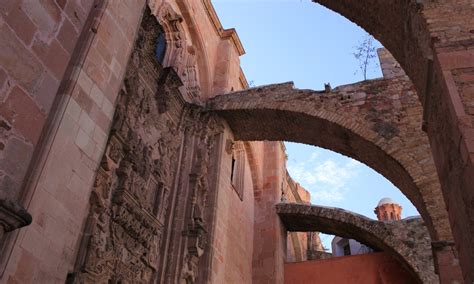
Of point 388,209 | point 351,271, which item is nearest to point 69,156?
point 351,271

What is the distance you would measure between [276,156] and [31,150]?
9560 millimetres

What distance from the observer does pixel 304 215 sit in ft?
36.7

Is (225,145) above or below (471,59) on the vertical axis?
above

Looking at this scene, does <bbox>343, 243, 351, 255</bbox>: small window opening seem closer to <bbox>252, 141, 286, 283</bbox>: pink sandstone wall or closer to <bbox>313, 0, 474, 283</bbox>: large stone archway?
<bbox>252, 141, 286, 283</bbox>: pink sandstone wall

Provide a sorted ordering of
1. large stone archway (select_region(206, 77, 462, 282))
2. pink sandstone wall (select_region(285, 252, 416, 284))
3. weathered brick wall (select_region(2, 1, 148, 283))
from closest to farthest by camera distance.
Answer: weathered brick wall (select_region(2, 1, 148, 283)) → large stone archway (select_region(206, 77, 462, 282)) → pink sandstone wall (select_region(285, 252, 416, 284))

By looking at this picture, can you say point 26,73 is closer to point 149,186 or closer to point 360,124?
point 149,186

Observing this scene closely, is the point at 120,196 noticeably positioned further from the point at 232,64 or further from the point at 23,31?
the point at 232,64

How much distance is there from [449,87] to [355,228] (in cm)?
820

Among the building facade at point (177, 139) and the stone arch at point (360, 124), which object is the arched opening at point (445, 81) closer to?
the building facade at point (177, 139)

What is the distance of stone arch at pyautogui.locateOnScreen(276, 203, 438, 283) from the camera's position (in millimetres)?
9352

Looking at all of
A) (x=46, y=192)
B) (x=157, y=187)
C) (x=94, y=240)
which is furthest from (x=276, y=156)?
(x=46, y=192)

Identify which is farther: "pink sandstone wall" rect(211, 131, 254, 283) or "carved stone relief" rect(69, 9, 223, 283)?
"pink sandstone wall" rect(211, 131, 254, 283)

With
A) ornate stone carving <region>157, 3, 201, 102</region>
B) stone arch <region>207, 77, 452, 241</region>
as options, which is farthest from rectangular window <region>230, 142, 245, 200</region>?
ornate stone carving <region>157, 3, 201, 102</region>

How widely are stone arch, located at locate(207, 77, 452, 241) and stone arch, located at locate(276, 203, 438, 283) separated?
265 cm
